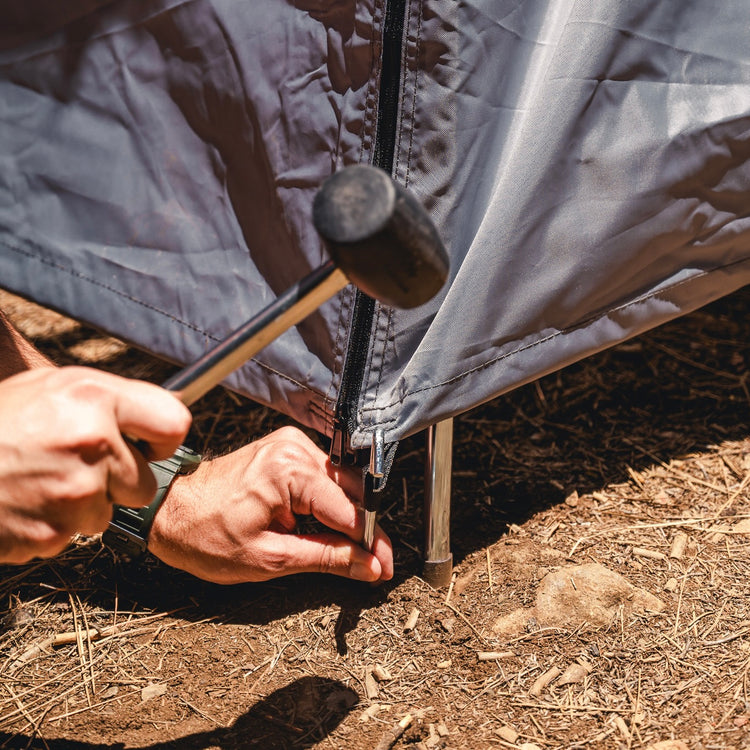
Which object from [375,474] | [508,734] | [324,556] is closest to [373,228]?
[375,474]

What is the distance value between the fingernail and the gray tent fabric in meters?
0.25

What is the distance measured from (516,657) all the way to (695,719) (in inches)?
11.2

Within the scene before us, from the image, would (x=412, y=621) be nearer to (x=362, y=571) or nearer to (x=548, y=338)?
(x=362, y=571)

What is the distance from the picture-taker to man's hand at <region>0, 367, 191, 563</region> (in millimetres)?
873

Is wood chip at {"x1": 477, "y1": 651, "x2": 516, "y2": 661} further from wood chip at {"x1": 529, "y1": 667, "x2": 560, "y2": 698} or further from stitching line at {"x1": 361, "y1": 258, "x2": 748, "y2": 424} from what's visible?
stitching line at {"x1": 361, "y1": 258, "x2": 748, "y2": 424}

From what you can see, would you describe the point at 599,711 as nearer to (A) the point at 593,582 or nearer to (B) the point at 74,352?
(A) the point at 593,582

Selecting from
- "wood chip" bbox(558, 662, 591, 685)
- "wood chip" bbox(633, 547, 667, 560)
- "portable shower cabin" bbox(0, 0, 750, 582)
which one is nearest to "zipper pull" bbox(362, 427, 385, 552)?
"portable shower cabin" bbox(0, 0, 750, 582)

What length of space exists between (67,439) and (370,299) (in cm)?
54

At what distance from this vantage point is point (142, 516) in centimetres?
141

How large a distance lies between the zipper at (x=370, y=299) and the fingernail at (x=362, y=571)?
0.18 metres

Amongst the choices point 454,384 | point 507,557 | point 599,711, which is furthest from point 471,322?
point 599,711

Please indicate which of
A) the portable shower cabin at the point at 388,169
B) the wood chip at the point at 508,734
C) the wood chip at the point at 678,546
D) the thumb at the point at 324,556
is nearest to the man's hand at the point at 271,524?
the thumb at the point at 324,556

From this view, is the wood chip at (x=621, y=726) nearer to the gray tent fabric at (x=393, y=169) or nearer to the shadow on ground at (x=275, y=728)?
the shadow on ground at (x=275, y=728)

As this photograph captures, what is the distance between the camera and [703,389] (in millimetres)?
1889
